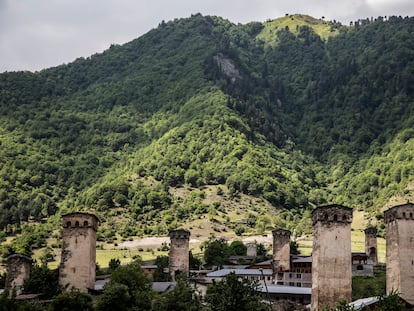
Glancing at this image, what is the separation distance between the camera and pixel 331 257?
69688mm

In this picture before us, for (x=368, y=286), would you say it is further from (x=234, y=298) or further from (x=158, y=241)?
(x=158, y=241)

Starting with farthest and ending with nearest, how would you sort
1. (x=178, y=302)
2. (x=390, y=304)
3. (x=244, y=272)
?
(x=244, y=272), (x=178, y=302), (x=390, y=304)

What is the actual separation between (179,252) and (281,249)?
13.4 meters

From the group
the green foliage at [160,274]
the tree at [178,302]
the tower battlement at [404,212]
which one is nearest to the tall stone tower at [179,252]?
the green foliage at [160,274]

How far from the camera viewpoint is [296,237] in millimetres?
161500

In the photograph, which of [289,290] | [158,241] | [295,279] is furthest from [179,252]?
[158,241]

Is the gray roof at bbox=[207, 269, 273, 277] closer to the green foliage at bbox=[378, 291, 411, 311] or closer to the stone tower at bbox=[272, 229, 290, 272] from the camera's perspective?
the stone tower at bbox=[272, 229, 290, 272]

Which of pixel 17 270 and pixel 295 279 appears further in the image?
pixel 295 279

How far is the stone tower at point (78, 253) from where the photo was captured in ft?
258

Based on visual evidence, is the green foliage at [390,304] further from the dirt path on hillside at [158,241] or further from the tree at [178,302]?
the dirt path on hillside at [158,241]

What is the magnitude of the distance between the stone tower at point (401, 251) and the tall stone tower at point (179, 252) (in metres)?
34.2

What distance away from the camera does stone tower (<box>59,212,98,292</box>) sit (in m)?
78.6

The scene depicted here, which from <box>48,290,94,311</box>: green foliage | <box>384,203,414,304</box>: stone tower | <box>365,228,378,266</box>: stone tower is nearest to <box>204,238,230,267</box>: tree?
<box>365,228,378,266</box>: stone tower

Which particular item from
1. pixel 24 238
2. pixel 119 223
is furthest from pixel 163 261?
pixel 119 223
